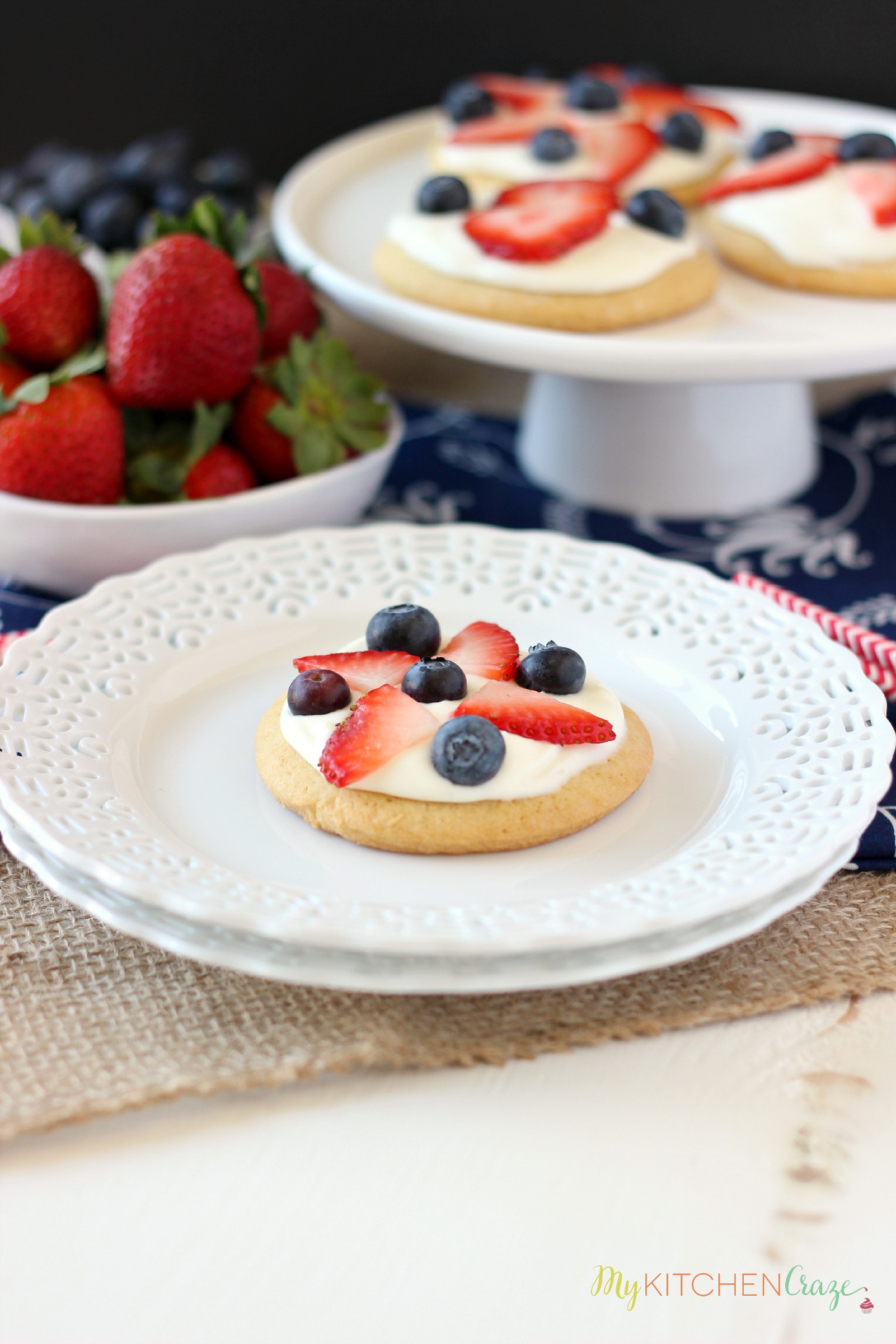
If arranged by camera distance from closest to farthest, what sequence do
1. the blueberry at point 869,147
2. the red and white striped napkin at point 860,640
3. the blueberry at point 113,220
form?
the red and white striped napkin at point 860,640 → the blueberry at point 869,147 → the blueberry at point 113,220

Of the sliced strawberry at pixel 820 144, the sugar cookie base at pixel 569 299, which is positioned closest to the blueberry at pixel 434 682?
the sugar cookie base at pixel 569 299

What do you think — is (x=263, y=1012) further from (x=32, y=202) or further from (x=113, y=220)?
(x=32, y=202)

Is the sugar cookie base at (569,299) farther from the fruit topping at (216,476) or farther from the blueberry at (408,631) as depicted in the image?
the blueberry at (408,631)

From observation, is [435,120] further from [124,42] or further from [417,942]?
[417,942]

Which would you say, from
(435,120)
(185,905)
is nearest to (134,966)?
(185,905)

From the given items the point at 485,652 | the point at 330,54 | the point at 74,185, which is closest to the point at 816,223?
the point at 485,652

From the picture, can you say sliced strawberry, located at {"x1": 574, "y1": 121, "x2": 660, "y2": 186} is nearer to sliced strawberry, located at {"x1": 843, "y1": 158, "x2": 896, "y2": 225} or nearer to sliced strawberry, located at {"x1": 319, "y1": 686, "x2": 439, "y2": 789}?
sliced strawberry, located at {"x1": 843, "y1": 158, "x2": 896, "y2": 225}
